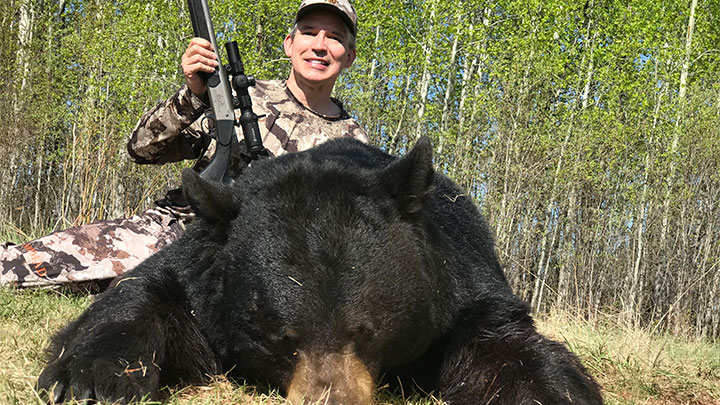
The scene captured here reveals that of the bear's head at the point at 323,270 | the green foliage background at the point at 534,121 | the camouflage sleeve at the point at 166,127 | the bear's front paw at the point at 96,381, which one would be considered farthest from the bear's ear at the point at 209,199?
the green foliage background at the point at 534,121

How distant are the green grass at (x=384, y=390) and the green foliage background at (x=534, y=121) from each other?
28.2ft

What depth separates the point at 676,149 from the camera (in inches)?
575

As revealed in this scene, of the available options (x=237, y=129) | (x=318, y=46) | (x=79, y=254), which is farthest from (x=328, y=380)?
(x=318, y=46)

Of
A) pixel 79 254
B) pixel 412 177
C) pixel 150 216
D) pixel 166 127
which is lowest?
pixel 79 254

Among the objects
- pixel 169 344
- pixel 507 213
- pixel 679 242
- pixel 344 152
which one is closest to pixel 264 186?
pixel 344 152

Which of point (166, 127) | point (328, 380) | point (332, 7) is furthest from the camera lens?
point (332, 7)

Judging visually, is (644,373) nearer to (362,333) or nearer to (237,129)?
(362,333)

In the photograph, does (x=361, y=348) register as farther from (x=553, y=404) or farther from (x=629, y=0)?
(x=629, y=0)

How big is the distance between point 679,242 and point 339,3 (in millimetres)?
12780

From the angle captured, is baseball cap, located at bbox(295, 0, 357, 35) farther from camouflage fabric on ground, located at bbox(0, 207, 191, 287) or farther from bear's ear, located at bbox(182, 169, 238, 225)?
bear's ear, located at bbox(182, 169, 238, 225)

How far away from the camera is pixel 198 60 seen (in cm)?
361

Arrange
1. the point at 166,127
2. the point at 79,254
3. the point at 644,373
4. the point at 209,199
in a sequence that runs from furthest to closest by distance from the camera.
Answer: the point at 79,254 → the point at 166,127 → the point at 644,373 → the point at 209,199

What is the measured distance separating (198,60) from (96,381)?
2250mm

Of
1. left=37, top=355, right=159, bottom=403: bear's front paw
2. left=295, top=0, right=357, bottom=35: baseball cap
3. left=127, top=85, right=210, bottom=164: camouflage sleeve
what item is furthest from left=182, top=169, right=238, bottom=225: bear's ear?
left=295, top=0, right=357, bottom=35: baseball cap
